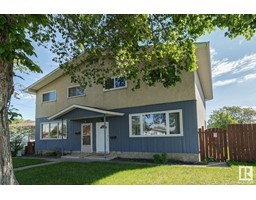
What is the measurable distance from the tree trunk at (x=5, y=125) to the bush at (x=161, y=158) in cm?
783

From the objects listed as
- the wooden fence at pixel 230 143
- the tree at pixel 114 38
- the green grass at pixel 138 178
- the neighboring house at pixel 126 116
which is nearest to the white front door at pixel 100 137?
the neighboring house at pixel 126 116

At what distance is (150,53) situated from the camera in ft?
31.9

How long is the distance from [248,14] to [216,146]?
7738mm

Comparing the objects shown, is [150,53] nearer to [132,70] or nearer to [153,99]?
[132,70]

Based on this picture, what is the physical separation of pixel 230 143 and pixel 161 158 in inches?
138

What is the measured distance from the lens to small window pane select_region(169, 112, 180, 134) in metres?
12.2

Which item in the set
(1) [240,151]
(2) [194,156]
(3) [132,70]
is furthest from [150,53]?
(1) [240,151]

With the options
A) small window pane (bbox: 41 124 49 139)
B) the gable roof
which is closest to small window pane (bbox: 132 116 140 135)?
the gable roof

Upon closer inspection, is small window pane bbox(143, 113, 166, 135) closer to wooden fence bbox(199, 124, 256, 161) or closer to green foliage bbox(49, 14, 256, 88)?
wooden fence bbox(199, 124, 256, 161)

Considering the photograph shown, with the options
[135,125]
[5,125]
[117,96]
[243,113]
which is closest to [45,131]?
[117,96]

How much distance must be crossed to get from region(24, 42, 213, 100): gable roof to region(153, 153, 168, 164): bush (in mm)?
5859

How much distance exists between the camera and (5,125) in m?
5.28
